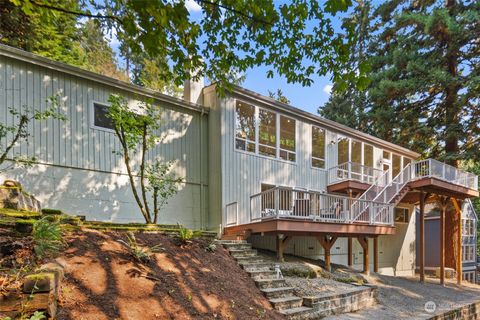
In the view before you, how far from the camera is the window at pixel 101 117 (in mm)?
8500

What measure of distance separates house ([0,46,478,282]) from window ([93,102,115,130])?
0.03 meters

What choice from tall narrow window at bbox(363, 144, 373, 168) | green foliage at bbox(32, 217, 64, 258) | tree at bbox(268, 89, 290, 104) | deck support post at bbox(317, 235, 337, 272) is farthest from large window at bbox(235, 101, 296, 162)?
tree at bbox(268, 89, 290, 104)

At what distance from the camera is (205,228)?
1012cm

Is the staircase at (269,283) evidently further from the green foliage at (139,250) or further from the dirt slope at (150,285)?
the green foliage at (139,250)

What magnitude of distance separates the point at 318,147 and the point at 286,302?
8286mm

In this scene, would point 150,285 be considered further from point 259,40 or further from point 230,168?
point 230,168

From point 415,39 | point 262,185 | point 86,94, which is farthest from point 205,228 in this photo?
point 415,39

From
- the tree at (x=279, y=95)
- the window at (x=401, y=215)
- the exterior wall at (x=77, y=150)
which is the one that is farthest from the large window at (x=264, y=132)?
the tree at (x=279, y=95)

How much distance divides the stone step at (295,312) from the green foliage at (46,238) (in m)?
3.99

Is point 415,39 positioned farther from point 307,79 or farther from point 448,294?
point 307,79

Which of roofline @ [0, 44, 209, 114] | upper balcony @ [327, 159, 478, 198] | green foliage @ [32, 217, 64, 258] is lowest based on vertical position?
green foliage @ [32, 217, 64, 258]

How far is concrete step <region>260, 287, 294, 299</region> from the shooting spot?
5926 mm

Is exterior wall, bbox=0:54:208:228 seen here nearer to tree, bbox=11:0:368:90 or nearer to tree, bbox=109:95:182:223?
tree, bbox=109:95:182:223

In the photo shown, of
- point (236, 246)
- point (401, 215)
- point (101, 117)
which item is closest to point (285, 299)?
point (236, 246)
